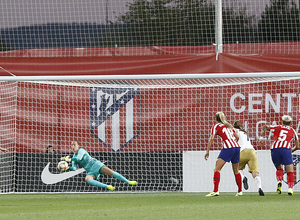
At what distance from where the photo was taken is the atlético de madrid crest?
53.1 ft

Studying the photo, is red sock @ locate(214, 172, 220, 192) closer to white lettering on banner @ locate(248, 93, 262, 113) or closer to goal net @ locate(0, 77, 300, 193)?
goal net @ locate(0, 77, 300, 193)

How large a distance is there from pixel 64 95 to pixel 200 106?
10.7 ft

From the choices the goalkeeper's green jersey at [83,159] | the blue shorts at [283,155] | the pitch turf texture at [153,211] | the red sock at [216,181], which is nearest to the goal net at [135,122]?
the goalkeeper's green jersey at [83,159]

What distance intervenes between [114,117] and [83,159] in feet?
8.60

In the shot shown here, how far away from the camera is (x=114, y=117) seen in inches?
640

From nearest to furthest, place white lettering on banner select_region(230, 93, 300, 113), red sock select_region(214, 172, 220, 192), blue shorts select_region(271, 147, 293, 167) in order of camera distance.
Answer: red sock select_region(214, 172, 220, 192) → blue shorts select_region(271, 147, 293, 167) → white lettering on banner select_region(230, 93, 300, 113)

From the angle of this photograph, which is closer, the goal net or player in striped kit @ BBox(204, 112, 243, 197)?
player in striped kit @ BBox(204, 112, 243, 197)

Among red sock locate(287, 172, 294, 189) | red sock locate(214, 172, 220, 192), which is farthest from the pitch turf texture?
red sock locate(287, 172, 294, 189)

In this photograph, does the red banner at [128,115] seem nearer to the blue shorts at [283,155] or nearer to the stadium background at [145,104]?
the stadium background at [145,104]

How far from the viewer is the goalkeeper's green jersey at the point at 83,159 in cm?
1366

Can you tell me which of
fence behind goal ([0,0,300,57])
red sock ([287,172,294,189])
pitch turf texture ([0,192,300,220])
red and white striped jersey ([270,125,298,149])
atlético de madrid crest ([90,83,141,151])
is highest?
fence behind goal ([0,0,300,57])

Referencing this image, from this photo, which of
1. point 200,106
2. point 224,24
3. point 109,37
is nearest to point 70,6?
point 109,37

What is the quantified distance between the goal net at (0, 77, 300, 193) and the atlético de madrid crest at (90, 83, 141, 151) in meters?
0.02

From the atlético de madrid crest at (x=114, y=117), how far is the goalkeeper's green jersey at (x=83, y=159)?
2257 millimetres
